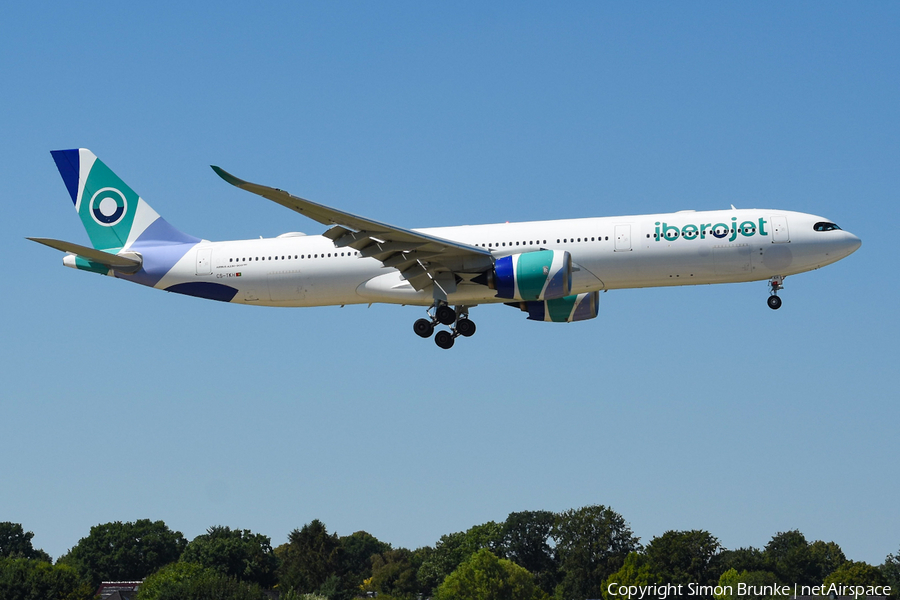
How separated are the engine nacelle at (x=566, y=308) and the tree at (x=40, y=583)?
5210cm

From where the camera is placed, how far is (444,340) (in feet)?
149

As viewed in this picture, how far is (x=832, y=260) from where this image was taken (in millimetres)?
41656

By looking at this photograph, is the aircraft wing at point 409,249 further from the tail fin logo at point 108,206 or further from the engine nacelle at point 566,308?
the tail fin logo at point 108,206

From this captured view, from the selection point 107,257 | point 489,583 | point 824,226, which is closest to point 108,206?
point 107,257

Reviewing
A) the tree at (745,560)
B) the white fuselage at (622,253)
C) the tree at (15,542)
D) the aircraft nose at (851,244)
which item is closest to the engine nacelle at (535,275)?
the white fuselage at (622,253)

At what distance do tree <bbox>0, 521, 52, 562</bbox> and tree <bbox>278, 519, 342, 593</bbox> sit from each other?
4455 cm

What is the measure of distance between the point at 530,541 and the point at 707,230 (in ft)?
311

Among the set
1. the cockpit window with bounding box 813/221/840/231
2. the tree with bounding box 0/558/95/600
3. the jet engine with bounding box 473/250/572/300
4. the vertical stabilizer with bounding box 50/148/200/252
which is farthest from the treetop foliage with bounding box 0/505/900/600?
the cockpit window with bounding box 813/221/840/231

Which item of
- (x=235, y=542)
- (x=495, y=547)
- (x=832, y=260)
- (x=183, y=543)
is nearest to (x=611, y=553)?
(x=495, y=547)

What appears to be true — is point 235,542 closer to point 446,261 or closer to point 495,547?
point 495,547

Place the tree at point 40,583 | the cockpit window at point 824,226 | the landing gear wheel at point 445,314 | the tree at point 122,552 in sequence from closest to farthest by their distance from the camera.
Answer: the cockpit window at point 824,226 → the landing gear wheel at point 445,314 → the tree at point 40,583 → the tree at point 122,552

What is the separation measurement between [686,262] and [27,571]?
63.0m

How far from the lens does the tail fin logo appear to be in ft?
162

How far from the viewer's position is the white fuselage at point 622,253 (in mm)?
40969
